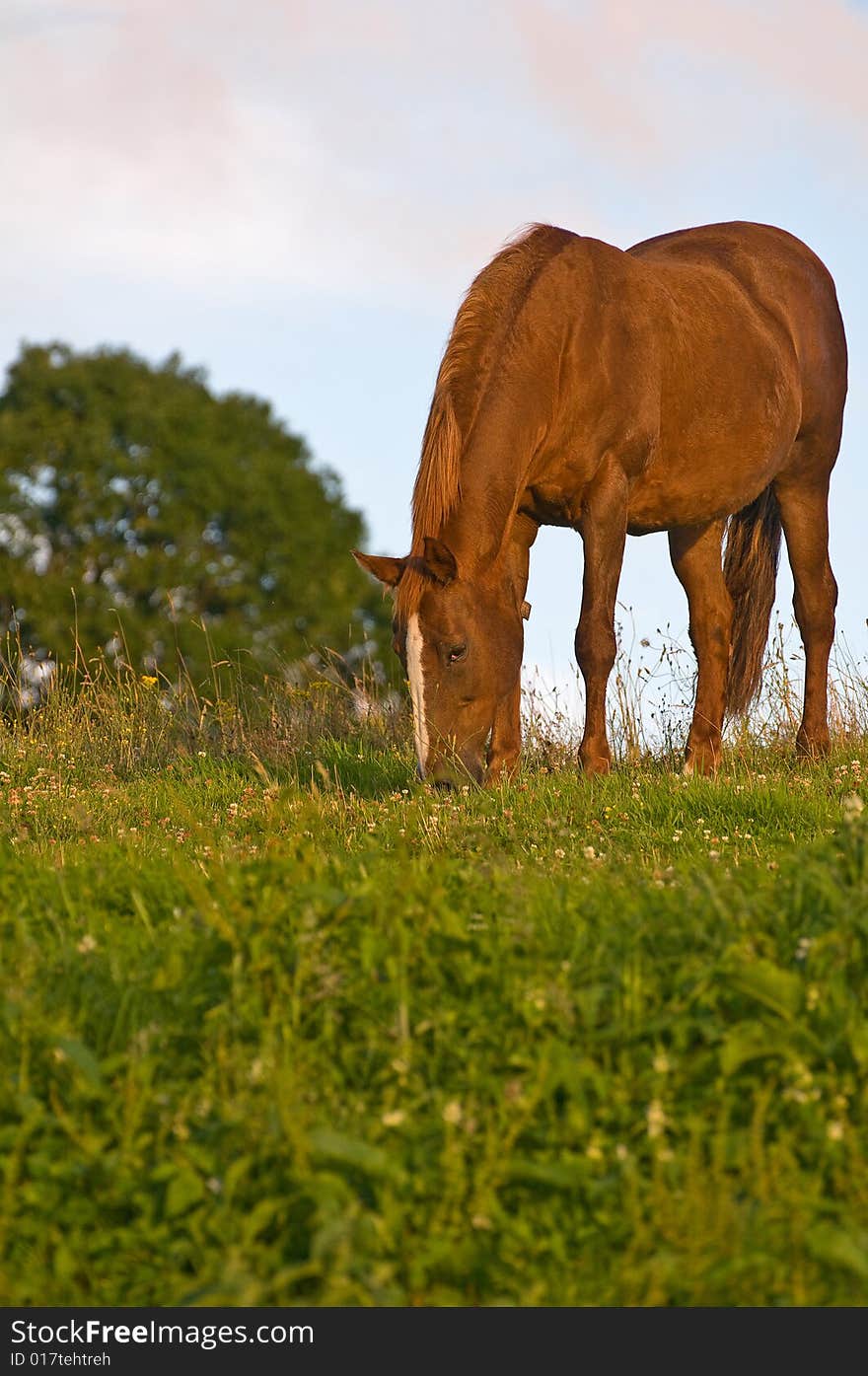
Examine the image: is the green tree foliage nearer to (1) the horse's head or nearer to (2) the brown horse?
(2) the brown horse

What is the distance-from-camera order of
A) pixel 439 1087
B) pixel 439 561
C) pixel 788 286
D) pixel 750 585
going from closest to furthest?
pixel 439 1087, pixel 439 561, pixel 750 585, pixel 788 286

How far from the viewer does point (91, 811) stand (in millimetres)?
8312

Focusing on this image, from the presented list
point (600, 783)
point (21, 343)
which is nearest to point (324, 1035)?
point (600, 783)

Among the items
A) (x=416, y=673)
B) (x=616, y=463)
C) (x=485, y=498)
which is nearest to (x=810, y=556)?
(x=616, y=463)

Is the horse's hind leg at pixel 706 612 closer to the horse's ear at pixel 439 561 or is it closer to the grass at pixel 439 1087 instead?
the horse's ear at pixel 439 561

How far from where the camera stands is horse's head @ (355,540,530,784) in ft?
26.0

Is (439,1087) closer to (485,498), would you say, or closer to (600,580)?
(485,498)

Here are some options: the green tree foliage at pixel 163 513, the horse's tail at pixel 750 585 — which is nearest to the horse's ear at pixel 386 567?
the horse's tail at pixel 750 585

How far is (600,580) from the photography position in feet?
29.2

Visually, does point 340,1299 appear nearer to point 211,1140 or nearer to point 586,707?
point 211,1140

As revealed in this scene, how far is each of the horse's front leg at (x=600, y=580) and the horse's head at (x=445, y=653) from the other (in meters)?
0.86

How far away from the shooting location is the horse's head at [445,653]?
7.94 meters

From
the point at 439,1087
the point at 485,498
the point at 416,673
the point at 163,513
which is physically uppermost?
the point at 163,513

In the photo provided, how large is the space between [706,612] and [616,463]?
2.17 metres
